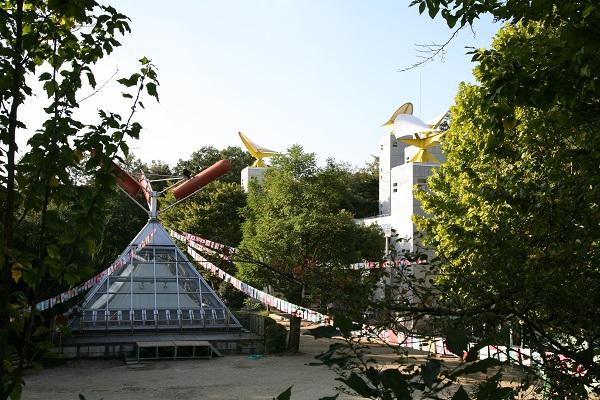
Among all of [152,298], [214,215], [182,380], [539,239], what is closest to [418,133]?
[214,215]

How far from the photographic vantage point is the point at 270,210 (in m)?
28.4

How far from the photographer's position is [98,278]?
25.5 metres

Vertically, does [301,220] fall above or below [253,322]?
above

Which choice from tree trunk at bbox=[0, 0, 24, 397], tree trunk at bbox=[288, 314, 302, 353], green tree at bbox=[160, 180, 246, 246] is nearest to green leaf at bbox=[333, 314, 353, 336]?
tree trunk at bbox=[0, 0, 24, 397]

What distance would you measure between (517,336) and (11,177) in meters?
2.87

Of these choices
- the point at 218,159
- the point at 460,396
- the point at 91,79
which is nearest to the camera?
the point at 460,396

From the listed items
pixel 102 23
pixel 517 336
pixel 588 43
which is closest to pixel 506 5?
pixel 588 43

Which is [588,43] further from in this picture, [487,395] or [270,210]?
[270,210]

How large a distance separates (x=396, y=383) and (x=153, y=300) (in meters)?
25.3

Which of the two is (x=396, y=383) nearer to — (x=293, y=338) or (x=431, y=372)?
(x=431, y=372)

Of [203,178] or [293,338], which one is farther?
[203,178]

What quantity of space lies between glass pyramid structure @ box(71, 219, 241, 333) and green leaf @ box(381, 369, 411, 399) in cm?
2404

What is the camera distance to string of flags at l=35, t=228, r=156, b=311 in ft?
72.2

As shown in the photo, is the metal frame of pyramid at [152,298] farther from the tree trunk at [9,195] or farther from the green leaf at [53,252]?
the green leaf at [53,252]
